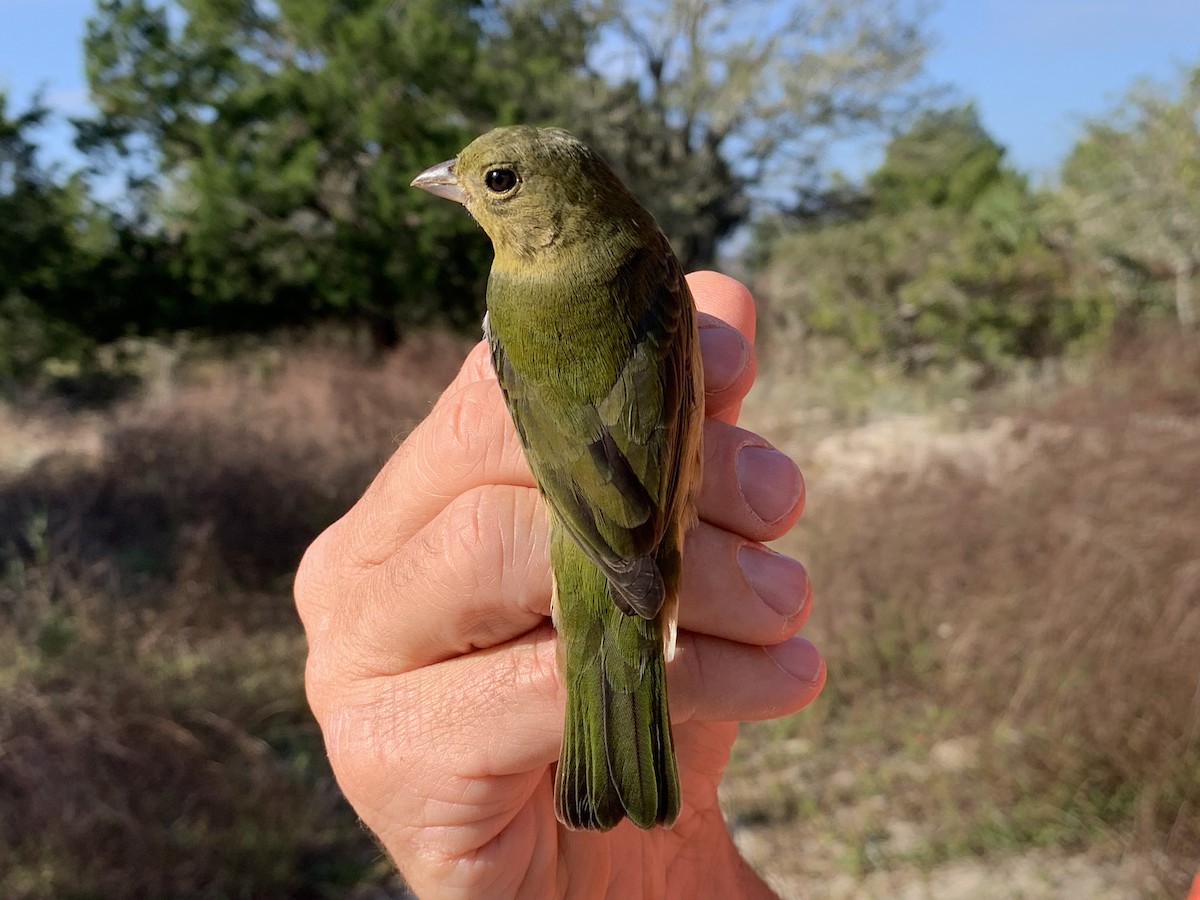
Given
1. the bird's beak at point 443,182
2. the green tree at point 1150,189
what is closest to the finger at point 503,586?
the bird's beak at point 443,182

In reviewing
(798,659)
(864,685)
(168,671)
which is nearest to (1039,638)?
(864,685)

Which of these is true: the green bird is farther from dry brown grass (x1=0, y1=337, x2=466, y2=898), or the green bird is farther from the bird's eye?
dry brown grass (x1=0, y1=337, x2=466, y2=898)

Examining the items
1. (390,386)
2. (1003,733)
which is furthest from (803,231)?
(1003,733)

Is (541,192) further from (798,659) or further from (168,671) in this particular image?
(168,671)

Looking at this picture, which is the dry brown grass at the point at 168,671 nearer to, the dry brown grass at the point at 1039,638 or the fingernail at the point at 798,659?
the fingernail at the point at 798,659

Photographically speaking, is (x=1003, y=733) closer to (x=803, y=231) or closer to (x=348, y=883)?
(x=348, y=883)

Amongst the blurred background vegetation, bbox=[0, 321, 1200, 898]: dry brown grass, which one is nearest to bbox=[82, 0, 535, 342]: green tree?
the blurred background vegetation
